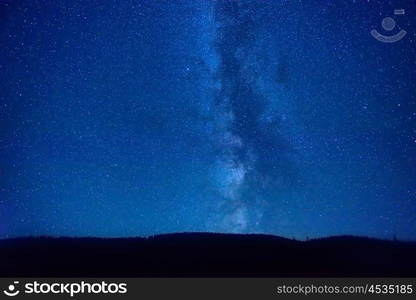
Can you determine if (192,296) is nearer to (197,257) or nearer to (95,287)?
(95,287)

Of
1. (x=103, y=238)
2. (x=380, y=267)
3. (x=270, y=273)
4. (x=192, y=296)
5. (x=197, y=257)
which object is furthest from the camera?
(x=103, y=238)

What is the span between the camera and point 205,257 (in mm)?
9812

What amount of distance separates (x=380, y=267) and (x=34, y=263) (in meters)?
9.28

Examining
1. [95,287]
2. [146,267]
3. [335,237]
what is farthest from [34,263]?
[335,237]

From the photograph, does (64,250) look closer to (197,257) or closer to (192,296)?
(197,257)

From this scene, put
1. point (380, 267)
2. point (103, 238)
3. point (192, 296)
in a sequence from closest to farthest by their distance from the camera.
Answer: point (192, 296) < point (380, 267) < point (103, 238)

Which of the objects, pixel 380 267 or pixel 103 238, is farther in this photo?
pixel 103 238

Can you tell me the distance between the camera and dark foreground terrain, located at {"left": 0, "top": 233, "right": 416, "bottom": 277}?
818 centimetres

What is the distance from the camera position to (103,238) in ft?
42.8

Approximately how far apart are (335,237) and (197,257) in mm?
6056

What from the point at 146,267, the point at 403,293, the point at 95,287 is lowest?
the point at 403,293

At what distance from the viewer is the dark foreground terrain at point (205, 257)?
8180 millimetres

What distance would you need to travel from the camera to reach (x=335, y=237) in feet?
43.7

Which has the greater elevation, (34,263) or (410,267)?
(34,263)
